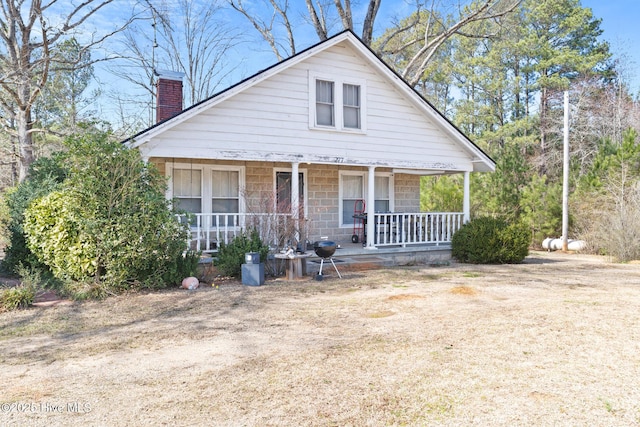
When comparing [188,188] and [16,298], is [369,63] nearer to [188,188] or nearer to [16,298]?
[188,188]

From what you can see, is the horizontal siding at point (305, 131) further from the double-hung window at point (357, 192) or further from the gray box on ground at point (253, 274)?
the gray box on ground at point (253, 274)

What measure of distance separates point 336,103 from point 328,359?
28.4 ft

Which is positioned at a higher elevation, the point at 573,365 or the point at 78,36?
the point at 78,36

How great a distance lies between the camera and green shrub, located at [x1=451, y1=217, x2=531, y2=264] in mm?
11961

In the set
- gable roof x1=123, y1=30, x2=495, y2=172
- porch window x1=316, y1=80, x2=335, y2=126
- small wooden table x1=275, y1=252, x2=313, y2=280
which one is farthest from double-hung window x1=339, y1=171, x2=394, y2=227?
small wooden table x1=275, y1=252, x2=313, y2=280

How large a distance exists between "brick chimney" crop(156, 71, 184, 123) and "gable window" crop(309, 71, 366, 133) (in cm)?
414

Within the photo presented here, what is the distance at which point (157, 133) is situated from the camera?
9.34 metres

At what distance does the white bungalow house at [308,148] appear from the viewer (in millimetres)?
10102

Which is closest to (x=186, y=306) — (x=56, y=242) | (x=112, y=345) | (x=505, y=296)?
(x=112, y=345)

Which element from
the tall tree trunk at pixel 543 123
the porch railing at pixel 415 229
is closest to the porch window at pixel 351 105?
the porch railing at pixel 415 229

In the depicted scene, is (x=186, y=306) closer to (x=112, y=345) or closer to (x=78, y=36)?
(x=112, y=345)

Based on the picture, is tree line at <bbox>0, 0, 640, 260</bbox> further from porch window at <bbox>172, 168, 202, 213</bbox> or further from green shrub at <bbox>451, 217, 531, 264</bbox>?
porch window at <bbox>172, 168, 202, 213</bbox>

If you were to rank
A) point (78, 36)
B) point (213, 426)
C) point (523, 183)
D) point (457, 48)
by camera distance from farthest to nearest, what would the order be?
point (457, 48), point (523, 183), point (78, 36), point (213, 426)

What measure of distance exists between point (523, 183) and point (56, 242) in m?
15.8
